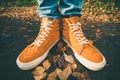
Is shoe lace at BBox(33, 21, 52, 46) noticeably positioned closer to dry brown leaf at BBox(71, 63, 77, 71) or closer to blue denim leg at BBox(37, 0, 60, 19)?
blue denim leg at BBox(37, 0, 60, 19)

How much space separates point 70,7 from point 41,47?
52 cm

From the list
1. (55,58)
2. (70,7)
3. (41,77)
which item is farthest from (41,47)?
(70,7)

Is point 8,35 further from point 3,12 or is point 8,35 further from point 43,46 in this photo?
point 3,12

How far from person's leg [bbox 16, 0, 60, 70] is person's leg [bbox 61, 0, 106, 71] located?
108 millimetres

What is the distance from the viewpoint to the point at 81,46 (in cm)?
186

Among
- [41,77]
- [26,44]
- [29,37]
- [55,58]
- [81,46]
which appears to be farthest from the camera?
[29,37]

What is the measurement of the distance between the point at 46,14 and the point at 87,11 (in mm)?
1609

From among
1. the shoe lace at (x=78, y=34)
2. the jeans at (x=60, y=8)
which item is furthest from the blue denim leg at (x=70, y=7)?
the shoe lace at (x=78, y=34)

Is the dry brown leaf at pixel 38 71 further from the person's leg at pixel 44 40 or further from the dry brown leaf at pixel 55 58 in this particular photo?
the dry brown leaf at pixel 55 58

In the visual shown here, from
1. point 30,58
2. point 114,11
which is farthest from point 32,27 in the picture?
point 114,11

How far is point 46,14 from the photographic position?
192 cm

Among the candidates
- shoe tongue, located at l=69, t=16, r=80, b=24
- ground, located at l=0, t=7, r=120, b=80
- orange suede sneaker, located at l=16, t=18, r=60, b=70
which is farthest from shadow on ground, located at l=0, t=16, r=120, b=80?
shoe tongue, located at l=69, t=16, r=80, b=24

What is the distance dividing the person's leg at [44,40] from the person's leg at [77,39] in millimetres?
108

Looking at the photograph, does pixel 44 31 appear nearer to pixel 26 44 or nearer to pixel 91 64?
pixel 26 44
